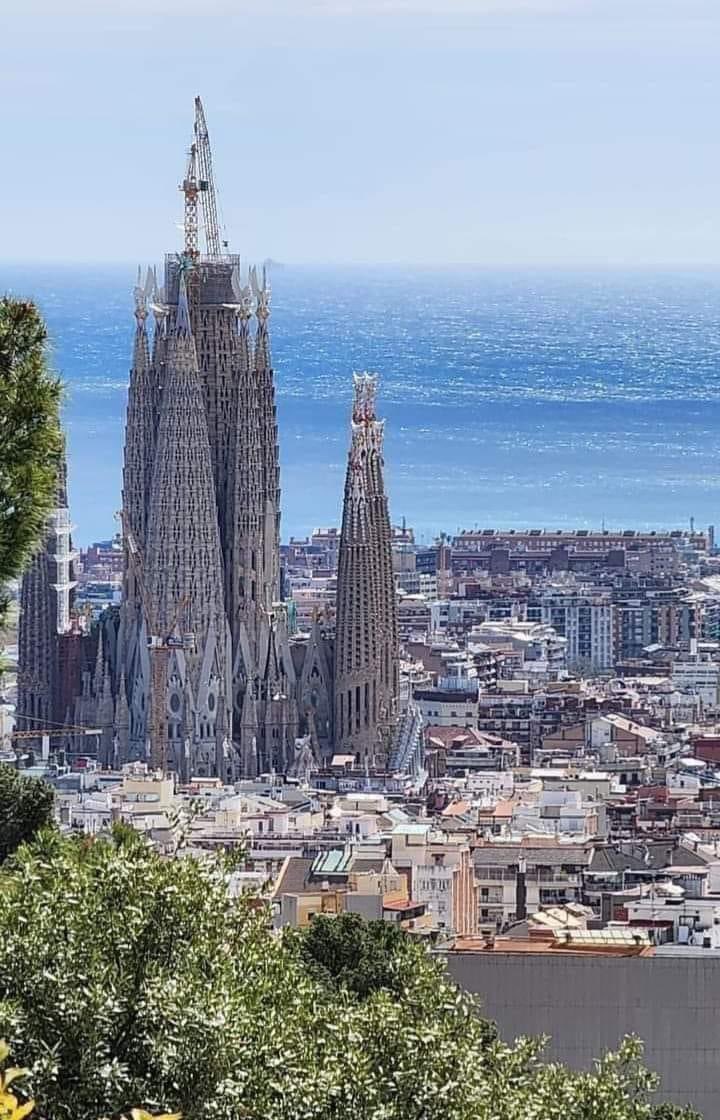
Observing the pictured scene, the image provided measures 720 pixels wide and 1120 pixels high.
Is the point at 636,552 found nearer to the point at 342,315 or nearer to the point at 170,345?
the point at 170,345

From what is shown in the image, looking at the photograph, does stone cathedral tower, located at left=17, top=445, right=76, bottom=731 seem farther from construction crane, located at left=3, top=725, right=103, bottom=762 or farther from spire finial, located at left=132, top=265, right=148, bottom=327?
spire finial, located at left=132, top=265, right=148, bottom=327

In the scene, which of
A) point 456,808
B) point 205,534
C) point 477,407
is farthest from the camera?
point 477,407

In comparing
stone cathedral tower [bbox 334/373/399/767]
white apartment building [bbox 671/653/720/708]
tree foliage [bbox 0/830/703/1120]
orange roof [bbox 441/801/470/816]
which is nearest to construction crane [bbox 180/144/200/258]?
stone cathedral tower [bbox 334/373/399/767]

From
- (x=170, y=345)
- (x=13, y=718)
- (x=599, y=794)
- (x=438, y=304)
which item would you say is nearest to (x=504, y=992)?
(x=599, y=794)

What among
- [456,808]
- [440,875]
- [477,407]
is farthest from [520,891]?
[477,407]

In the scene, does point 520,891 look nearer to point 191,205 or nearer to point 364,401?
point 364,401

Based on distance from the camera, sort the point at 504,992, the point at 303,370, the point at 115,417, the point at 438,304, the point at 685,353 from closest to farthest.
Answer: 1. the point at 504,992
2. the point at 115,417
3. the point at 303,370
4. the point at 685,353
5. the point at 438,304

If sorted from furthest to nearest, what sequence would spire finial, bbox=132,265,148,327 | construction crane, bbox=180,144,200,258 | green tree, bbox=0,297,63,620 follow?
1. construction crane, bbox=180,144,200,258
2. spire finial, bbox=132,265,148,327
3. green tree, bbox=0,297,63,620
